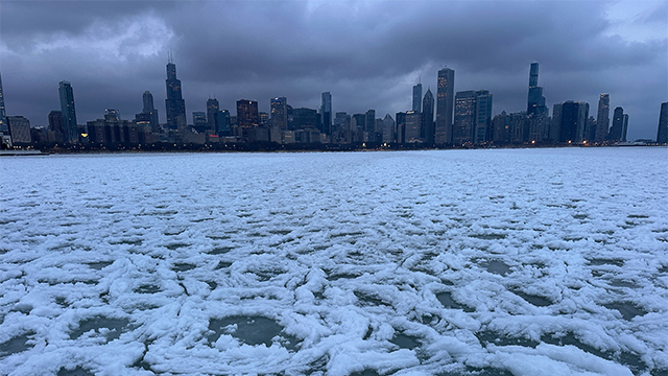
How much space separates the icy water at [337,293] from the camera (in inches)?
89.4

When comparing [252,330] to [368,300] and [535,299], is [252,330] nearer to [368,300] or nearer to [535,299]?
[368,300]

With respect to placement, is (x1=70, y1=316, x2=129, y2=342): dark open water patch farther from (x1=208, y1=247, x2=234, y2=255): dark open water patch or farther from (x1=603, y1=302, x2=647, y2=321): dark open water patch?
(x1=603, y1=302, x2=647, y2=321): dark open water patch

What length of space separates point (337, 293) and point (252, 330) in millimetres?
920

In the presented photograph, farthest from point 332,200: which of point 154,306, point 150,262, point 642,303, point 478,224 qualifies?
point 642,303

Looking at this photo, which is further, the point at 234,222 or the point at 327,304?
the point at 234,222

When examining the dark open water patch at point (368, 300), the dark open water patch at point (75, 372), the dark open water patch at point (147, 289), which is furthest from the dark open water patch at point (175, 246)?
the dark open water patch at point (368, 300)

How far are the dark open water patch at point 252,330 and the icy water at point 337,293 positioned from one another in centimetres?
2

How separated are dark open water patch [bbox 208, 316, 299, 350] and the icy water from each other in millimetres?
16

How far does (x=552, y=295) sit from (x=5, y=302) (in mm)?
5400

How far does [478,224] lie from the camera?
5.79m

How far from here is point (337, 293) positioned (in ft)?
10.5

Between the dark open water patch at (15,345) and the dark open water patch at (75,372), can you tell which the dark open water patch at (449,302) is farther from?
the dark open water patch at (15,345)

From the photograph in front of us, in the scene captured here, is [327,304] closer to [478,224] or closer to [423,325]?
[423,325]

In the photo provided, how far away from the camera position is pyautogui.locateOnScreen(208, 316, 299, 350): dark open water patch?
8.23 feet
